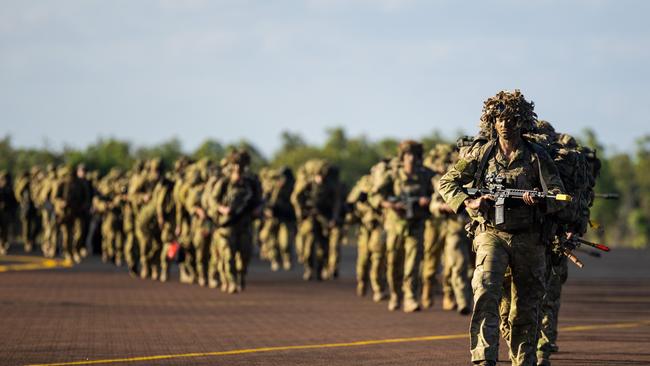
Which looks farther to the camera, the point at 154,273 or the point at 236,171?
the point at 154,273

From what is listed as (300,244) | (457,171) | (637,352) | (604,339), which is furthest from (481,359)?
(300,244)

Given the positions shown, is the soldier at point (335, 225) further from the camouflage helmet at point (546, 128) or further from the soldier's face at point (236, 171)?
the camouflage helmet at point (546, 128)

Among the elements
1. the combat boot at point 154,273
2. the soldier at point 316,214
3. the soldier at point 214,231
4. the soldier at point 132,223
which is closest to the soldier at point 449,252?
the soldier at point 214,231

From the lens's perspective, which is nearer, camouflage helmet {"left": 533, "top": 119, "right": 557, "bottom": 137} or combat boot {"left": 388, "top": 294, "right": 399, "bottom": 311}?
camouflage helmet {"left": 533, "top": 119, "right": 557, "bottom": 137}

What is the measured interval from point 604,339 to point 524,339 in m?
4.86

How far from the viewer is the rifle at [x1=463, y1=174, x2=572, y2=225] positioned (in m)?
10.7

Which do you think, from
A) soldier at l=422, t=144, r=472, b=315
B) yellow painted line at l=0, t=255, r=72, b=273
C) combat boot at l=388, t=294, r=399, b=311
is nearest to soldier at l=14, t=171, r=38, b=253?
yellow painted line at l=0, t=255, r=72, b=273

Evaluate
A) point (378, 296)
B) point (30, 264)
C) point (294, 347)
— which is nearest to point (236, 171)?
point (378, 296)

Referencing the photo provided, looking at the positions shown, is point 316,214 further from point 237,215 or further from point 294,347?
point 294,347

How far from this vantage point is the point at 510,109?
10961 mm

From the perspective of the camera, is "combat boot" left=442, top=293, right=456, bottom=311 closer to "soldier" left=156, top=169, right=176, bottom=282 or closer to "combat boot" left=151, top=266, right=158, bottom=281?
"soldier" left=156, top=169, right=176, bottom=282

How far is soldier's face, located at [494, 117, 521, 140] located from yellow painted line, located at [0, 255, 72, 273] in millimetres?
20648

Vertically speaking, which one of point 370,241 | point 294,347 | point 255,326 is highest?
point 370,241

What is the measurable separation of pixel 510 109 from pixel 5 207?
32.2 metres
